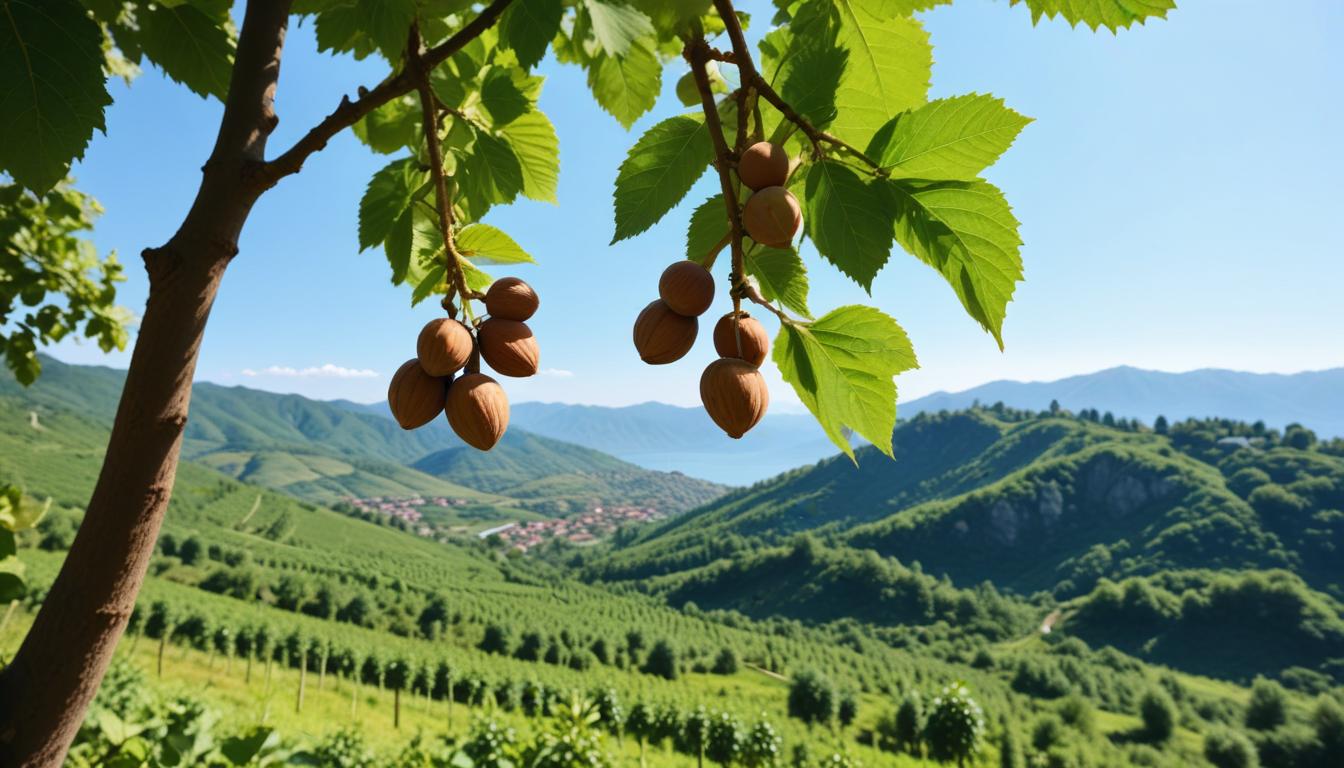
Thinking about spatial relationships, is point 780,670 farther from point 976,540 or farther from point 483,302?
point 483,302

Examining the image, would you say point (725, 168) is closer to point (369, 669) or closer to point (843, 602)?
point (369, 669)

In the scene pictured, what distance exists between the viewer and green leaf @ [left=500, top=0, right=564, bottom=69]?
103 cm

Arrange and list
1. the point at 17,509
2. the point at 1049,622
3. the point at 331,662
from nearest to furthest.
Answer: the point at 17,509
the point at 331,662
the point at 1049,622

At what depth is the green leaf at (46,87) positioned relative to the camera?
Answer: 0.87 m

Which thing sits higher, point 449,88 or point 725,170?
point 449,88

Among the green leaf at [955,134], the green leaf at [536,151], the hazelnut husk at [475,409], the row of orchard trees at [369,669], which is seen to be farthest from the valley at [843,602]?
the green leaf at [955,134]

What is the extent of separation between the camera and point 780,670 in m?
72.6

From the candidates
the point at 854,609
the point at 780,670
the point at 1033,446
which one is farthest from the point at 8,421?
the point at 1033,446

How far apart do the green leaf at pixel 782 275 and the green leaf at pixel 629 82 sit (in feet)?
2.60

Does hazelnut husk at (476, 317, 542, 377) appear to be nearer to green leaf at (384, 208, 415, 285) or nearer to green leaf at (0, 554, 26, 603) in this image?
green leaf at (384, 208, 415, 285)

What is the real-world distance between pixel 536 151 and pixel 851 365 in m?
1.02

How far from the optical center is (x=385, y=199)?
1.40 m

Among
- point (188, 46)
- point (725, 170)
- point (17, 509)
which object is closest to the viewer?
point (725, 170)

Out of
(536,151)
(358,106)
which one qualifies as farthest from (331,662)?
(358,106)
